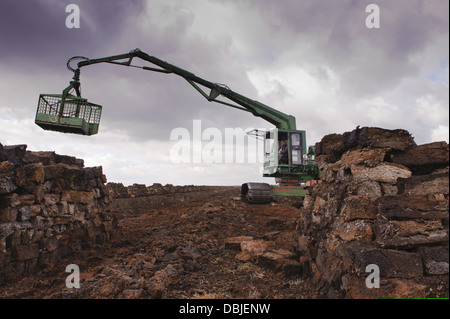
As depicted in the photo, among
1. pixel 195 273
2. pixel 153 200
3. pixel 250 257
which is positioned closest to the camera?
pixel 195 273

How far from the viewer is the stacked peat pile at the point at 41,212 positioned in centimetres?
509

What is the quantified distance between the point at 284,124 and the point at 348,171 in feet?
32.3

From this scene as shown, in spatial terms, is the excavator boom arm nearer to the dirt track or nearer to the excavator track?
the excavator track

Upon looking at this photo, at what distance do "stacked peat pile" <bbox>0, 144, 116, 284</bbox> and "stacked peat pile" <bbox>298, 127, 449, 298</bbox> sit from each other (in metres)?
5.35

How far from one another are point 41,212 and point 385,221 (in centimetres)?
646

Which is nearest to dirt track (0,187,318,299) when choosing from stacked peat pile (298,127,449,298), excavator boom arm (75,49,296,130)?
stacked peat pile (298,127,449,298)

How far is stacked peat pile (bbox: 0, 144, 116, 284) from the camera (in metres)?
5.09

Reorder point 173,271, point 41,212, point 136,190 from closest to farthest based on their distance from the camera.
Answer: point 173,271 → point 41,212 → point 136,190

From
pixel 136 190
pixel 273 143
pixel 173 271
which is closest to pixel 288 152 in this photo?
pixel 273 143

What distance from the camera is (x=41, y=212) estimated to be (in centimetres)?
578

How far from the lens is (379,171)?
12.4ft

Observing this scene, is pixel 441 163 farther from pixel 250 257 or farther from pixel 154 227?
pixel 154 227

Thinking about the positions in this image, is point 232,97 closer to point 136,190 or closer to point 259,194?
point 259,194
